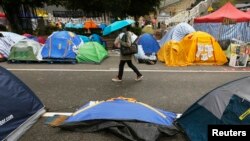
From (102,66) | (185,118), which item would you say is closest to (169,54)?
(102,66)

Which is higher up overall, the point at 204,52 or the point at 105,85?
the point at 204,52

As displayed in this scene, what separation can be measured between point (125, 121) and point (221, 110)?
4.72 ft

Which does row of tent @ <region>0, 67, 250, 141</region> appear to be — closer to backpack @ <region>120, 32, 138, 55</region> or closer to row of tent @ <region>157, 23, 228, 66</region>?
backpack @ <region>120, 32, 138, 55</region>

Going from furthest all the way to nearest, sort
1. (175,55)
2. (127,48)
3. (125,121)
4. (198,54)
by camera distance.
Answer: (175,55) < (198,54) < (127,48) < (125,121)

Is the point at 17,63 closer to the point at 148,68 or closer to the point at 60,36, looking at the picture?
the point at 60,36

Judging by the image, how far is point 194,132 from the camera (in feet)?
14.0

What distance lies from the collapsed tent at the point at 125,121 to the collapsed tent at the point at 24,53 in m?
7.32

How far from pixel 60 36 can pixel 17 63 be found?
79.3 inches

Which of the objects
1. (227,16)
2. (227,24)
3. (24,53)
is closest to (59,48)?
(24,53)

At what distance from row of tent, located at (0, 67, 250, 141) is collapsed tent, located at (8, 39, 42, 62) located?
6670 millimetres

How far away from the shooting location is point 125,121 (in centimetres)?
448

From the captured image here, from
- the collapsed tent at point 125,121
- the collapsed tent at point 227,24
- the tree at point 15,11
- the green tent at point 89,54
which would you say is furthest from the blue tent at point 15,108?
the tree at point 15,11

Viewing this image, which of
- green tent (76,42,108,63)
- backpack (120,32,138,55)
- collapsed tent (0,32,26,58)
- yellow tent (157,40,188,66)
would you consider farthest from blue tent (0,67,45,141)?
collapsed tent (0,32,26,58)

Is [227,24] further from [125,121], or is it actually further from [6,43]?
[125,121]
